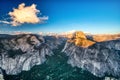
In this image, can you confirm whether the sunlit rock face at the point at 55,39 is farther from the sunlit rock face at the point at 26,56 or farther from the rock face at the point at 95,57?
the sunlit rock face at the point at 26,56

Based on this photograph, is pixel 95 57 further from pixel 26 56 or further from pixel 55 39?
pixel 26 56

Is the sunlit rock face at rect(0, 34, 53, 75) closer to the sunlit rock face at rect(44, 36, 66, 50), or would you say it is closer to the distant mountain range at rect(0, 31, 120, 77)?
the distant mountain range at rect(0, 31, 120, 77)

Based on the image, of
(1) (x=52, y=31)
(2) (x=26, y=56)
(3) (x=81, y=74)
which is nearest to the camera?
(1) (x=52, y=31)

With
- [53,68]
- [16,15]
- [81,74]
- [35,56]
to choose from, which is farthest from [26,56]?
[16,15]

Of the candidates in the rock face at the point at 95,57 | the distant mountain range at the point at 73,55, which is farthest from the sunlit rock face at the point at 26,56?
the rock face at the point at 95,57

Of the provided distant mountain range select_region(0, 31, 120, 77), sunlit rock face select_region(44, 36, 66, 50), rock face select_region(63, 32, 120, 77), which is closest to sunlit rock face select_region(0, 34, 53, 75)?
distant mountain range select_region(0, 31, 120, 77)

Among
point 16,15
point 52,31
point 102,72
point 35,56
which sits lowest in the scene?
point 102,72

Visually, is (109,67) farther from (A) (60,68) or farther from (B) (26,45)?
(B) (26,45)

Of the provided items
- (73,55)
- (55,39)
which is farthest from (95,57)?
(55,39)
